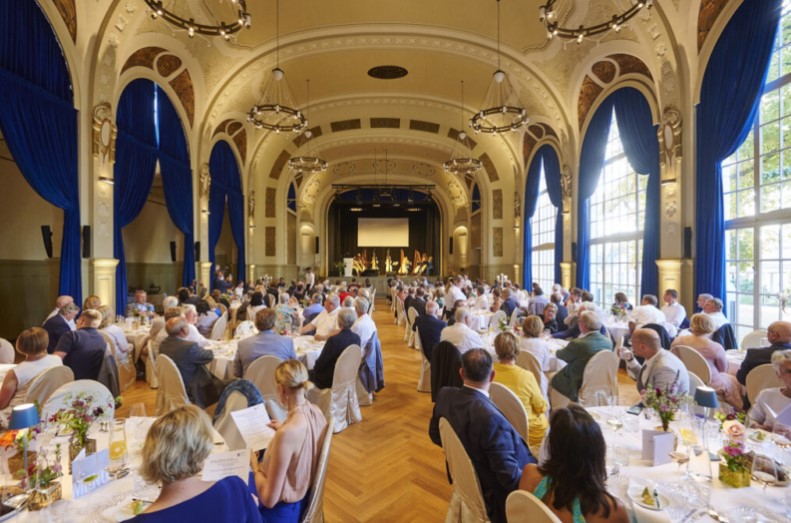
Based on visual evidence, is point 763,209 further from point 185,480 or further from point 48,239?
point 48,239

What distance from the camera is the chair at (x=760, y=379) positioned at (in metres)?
3.28

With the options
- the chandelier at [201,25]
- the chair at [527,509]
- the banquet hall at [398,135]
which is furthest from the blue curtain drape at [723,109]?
the chair at [527,509]

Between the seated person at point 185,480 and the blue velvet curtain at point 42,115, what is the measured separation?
6.63m

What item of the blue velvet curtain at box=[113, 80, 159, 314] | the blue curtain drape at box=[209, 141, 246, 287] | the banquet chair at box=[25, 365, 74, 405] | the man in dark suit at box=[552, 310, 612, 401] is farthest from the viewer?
the blue curtain drape at box=[209, 141, 246, 287]

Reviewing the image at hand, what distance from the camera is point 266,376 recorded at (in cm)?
401

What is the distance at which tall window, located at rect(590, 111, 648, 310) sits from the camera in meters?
9.31

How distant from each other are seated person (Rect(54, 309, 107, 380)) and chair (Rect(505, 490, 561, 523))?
4.31 m

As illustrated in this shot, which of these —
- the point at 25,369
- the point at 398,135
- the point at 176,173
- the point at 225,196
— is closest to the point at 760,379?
the point at 25,369

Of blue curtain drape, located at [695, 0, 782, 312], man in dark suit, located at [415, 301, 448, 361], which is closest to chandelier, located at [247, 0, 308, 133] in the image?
man in dark suit, located at [415, 301, 448, 361]

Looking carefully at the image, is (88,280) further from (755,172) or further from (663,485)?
(755,172)

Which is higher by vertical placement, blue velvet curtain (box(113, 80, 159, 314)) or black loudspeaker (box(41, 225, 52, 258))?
blue velvet curtain (box(113, 80, 159, 314))

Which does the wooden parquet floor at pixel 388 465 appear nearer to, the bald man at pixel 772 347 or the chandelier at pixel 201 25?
the bald man at pixel 772 347

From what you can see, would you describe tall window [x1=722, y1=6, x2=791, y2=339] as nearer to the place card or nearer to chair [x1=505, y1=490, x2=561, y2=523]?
the place card

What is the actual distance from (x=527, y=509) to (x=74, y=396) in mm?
2886
